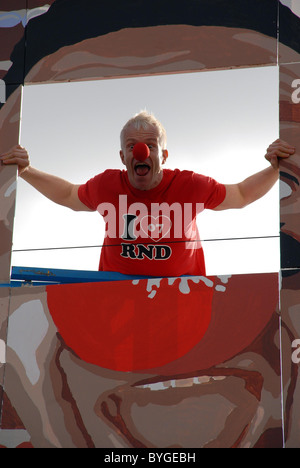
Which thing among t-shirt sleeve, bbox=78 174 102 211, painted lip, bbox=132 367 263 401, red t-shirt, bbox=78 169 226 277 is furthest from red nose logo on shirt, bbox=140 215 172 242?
painted lip, bbox=132 367 263 401

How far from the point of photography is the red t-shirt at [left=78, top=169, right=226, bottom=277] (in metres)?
4.75

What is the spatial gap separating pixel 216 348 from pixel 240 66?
1.63 metres

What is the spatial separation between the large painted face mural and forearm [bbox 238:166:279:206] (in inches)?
10.1

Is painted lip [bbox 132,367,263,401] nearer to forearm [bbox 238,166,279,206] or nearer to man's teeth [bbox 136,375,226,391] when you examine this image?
man's teeth [bbox 136,375,226,391]

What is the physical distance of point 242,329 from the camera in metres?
4.14

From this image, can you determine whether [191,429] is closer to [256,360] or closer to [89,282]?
[256,360]

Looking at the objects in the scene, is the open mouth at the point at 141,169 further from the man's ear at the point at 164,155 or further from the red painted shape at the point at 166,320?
the red painted shape at the point at 166,320

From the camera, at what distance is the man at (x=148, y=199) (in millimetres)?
4746

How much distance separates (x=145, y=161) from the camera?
5.16m

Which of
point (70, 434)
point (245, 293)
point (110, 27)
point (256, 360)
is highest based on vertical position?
point (110, 27)

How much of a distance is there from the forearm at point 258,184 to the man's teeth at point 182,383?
1209 millimetres

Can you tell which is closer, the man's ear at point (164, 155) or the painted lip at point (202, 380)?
the painted lip at point (202, 380)

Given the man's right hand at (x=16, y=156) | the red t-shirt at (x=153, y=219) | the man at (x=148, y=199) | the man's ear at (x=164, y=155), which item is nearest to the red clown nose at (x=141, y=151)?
the man at (x=148, y=199)

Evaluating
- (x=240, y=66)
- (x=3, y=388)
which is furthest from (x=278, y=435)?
(x=240, y=66)
